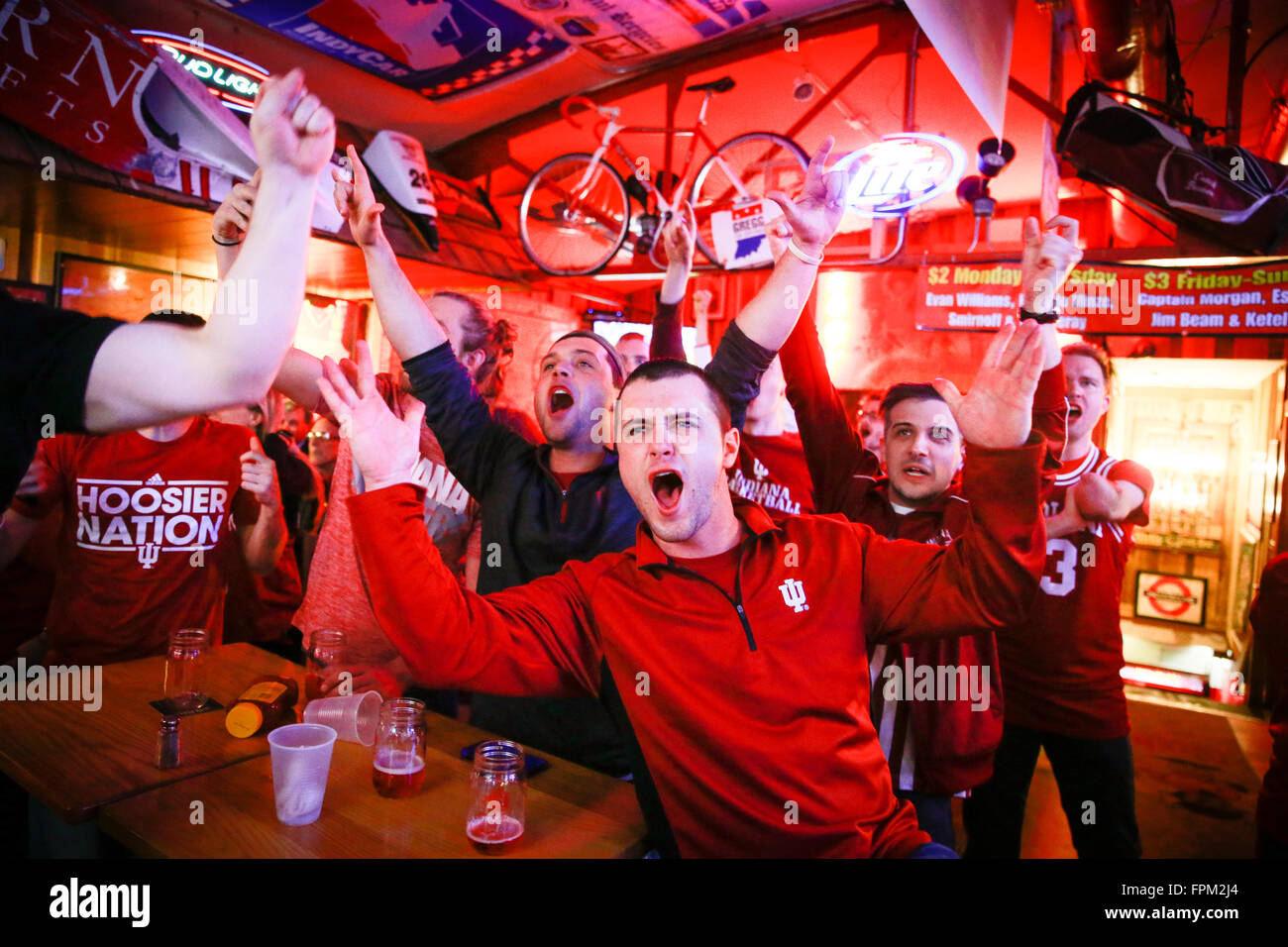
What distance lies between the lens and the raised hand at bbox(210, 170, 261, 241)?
5.01 feet

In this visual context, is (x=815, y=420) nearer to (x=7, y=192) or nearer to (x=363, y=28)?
(x=363, y=28)

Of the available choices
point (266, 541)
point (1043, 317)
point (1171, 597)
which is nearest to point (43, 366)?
point (1043, 317)

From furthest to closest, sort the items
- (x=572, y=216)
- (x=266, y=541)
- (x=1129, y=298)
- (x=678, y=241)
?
(x=572, y=216) → (x=1129, y=298) → (x=266, y=541) → (x=678, y=241)

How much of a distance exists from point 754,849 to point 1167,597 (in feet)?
25.9

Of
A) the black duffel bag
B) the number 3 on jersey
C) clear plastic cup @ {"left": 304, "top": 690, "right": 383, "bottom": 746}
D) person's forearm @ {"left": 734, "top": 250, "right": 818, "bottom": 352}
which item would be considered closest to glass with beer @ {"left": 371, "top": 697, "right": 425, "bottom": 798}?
clear plastic cup @ {"left": 304, "top": 690, "right": 383, "bottom": 746}

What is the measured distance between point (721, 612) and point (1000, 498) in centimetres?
59

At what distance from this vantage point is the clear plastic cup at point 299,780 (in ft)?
4.67

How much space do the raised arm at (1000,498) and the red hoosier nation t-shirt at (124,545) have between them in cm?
252

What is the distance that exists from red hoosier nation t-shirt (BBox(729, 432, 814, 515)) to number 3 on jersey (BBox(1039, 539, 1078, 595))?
91cm

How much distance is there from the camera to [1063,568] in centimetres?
273

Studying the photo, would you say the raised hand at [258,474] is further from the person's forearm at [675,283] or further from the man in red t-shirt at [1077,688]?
the man in red t-shirt at [1077,688]

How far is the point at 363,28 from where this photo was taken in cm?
486

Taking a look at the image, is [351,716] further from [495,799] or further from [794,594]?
[794,594]
